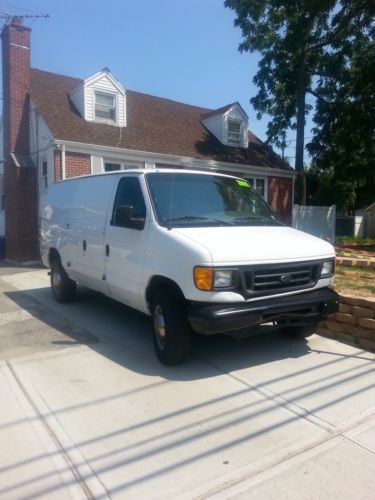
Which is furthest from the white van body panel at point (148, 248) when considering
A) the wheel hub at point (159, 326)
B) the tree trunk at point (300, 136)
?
the tree trunk at point (300, 136)

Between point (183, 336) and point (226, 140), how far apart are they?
15828 millimetres

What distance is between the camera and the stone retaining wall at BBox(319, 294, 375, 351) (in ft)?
16.9

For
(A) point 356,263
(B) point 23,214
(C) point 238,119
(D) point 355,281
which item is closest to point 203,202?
(D) point 355,281

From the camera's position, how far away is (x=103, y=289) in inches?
240

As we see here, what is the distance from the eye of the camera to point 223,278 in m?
4.15

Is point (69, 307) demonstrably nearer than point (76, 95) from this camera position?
Yes

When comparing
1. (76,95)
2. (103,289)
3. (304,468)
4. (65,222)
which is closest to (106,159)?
(76,95)

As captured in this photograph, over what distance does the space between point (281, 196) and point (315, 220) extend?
197 cm

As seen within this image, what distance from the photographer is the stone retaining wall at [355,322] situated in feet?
16.9

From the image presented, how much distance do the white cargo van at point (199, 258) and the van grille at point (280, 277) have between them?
0.01m

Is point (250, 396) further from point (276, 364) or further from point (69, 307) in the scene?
point (69, 307)

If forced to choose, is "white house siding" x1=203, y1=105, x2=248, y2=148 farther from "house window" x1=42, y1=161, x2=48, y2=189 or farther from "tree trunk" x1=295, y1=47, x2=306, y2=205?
"house window" x1=42, y1=161, x2=48, y2=189

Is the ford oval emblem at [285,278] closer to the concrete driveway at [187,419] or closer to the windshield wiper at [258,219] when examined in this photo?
the concrete driveway at [187,419]

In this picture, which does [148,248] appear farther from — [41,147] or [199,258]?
[41,147]
